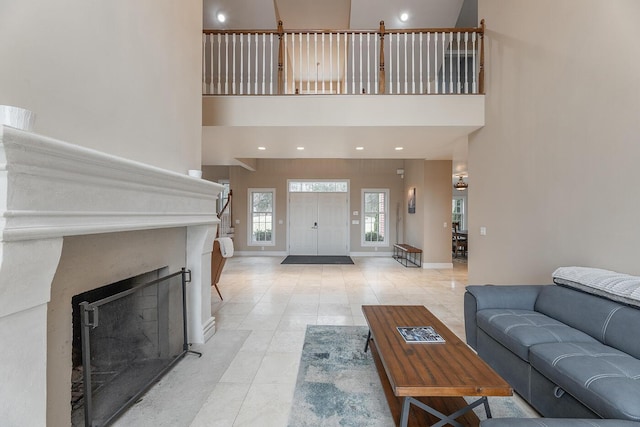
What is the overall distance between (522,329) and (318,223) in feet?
24.4

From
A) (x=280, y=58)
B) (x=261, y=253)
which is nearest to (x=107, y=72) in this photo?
(x=280, y=58)

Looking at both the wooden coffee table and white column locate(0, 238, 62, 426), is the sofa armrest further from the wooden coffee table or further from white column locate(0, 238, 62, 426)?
white column locate(0, 238, 62, 426)

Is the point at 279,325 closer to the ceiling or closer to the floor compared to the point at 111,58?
closer to the floor

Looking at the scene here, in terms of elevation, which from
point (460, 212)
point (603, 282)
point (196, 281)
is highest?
point (460, 212)

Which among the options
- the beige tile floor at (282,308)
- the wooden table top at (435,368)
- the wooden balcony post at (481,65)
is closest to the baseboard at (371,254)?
the beige tile floor at (282,308)

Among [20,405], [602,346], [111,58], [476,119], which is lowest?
[602,346]

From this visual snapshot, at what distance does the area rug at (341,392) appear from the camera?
1.88 metres

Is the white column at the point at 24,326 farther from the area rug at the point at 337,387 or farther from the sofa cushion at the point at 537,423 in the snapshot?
the sofa cushion at the point at 537,423

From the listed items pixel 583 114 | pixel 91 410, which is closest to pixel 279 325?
pixel 91 410

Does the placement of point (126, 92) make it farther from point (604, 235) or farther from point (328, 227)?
point (328, 227)

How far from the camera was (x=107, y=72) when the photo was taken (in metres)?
1.71

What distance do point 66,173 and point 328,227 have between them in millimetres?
8290

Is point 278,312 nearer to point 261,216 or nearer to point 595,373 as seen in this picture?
point 595,373

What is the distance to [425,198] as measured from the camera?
724cm
